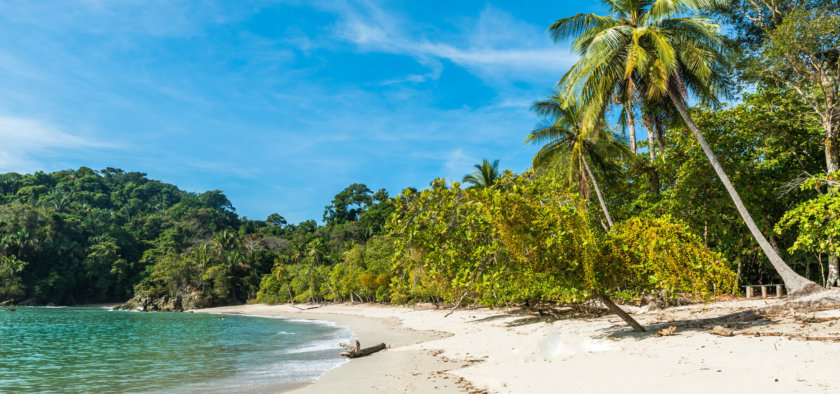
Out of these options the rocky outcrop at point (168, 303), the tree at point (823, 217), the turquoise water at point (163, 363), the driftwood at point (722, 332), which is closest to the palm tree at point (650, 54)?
the tree at point (823, 217)

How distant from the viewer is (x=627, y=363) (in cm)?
734

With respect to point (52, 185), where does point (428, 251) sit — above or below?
below

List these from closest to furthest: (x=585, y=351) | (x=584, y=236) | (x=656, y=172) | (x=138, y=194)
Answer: (x=585, y=351), (x=584, y=236), (x=656, y=172), (x=138, y=194)

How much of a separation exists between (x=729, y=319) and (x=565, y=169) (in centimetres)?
1135

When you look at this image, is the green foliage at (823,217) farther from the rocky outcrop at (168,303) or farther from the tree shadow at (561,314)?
the rocky outcrop at (168,303)

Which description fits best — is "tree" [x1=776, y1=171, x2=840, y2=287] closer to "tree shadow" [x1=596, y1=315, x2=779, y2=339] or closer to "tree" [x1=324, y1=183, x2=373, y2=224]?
"tree shadow" [x1=596, y1=315, x2=779, y2=339]

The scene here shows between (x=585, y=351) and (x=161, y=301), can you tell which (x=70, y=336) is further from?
(x=161, y=301)

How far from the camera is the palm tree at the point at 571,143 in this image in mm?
19922

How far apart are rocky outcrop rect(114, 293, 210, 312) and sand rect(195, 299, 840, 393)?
5646 centimetres

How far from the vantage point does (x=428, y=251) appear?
34.5 ft

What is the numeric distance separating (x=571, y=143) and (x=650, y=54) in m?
7.58

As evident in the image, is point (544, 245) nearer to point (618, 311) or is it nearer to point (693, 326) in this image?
point (618, 311)

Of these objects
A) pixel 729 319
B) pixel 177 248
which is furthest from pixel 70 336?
pixel 177 248

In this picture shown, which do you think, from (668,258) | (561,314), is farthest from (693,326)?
(561,314)
